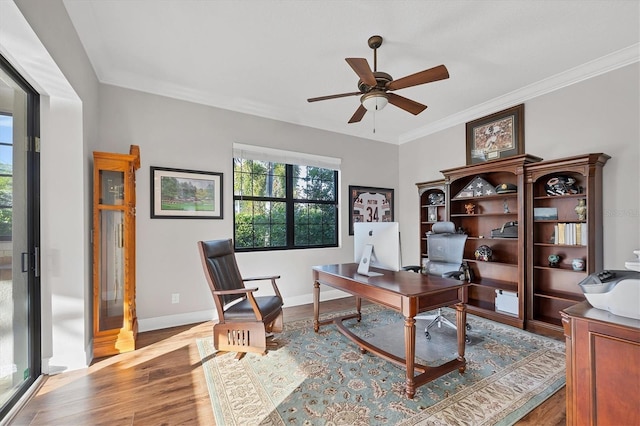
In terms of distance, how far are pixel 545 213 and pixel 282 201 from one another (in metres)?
3.28

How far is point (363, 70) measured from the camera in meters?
2.03

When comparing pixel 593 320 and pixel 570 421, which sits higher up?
pixel 593 320

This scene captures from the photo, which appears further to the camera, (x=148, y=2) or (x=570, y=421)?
(x=148, y=2)

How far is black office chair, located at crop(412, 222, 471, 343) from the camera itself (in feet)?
10.1

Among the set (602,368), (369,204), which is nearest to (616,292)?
(602,368)

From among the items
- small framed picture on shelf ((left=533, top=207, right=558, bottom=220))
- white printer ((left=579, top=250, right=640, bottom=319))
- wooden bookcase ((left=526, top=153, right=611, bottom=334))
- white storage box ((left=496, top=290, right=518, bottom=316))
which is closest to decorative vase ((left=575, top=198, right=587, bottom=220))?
wooden bookcase ((left=526, top=153, right=611, bottom=334))

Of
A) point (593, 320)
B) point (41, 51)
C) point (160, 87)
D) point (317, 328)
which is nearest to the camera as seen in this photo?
point (593, 320)

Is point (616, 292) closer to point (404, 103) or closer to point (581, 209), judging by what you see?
point (404, 103)

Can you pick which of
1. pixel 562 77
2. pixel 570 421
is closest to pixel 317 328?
pixel 570 421

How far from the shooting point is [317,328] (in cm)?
305

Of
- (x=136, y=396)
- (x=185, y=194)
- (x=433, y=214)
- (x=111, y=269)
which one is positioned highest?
(x=185, y=194)

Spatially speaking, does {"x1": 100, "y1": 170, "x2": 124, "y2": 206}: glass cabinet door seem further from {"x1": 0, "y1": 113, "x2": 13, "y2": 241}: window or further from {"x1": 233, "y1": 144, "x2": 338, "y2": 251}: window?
{"x1": 233, "y1": 144, "x2": 338, "y2": 251}: window

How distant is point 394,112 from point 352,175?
1.17 metres

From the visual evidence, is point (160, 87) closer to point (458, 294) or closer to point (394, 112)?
point (394, 112)
